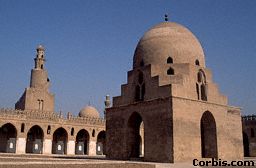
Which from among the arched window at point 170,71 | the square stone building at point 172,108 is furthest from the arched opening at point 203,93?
the arched window at point 170,71

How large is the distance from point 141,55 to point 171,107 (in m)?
5.67

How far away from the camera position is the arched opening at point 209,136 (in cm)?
2002

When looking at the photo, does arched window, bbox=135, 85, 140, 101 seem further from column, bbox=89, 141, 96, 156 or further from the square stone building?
column, bbox=89, 141, 96, 156

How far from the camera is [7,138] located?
35531mm

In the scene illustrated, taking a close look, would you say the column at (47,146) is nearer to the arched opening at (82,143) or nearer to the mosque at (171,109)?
the arched opening at (82,143)

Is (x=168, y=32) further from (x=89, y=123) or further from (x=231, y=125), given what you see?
(x=89, y=123)

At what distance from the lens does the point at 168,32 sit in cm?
2169

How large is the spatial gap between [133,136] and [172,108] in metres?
4.65

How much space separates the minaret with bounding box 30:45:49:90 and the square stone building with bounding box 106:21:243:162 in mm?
19801

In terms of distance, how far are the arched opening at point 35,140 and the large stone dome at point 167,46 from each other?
18.9 metres

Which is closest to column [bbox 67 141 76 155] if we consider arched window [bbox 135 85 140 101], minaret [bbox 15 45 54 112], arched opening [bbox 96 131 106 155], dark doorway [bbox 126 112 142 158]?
minaret [bbox 15 45 54 112]

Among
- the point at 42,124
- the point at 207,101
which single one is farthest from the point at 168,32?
the point at 42,124

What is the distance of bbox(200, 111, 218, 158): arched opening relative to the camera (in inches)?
788

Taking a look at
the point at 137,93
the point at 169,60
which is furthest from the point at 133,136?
the point at 169,60
